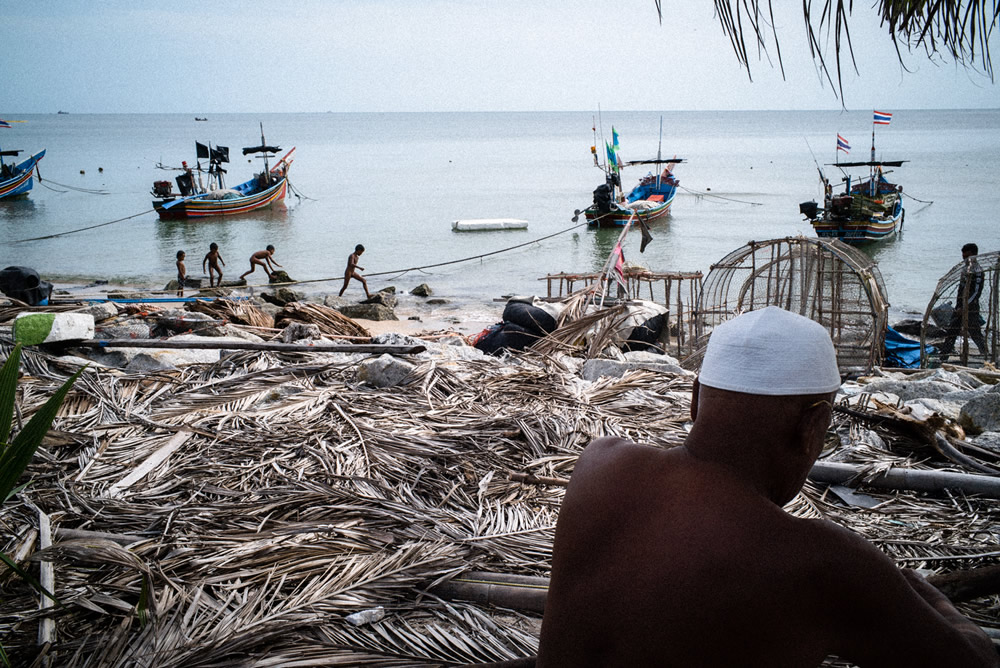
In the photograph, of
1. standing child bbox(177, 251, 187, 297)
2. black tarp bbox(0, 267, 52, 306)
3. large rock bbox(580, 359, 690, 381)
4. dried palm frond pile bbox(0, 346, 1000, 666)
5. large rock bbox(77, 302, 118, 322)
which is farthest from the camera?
standing child bbox(177, 251, 187, 297)

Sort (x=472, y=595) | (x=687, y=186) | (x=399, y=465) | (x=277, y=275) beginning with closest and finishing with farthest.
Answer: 1. (x=472, y=595)
2. (x=399, y=465)
3. (x=277, y=275)
4. (x=687, y=186)

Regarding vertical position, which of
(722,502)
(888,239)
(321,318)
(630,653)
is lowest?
(888,239)

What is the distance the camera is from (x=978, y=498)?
2879 millimetres

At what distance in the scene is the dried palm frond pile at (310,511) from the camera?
2152mm

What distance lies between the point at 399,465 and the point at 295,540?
73cm

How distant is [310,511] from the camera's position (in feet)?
9.30

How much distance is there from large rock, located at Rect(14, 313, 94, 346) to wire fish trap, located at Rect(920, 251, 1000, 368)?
741 centimetres

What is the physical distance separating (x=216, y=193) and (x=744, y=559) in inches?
1188

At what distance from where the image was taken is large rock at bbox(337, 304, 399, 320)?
1277cm

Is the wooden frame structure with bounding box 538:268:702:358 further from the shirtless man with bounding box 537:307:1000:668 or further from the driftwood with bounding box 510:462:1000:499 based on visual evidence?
the shirtless man with bounding box 537:307:1000:668

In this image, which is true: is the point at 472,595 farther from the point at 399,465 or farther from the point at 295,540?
the point at 399,465

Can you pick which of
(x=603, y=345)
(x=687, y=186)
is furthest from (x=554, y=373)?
(x=687, y=186)

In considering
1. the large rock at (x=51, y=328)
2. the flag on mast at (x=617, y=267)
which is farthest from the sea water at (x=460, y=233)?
the large rock at (x=51, y=328)

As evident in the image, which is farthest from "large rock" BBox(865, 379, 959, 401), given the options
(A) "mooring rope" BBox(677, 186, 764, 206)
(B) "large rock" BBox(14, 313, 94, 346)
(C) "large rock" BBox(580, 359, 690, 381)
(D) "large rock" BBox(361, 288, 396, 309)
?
A: (A) "mooring rope" BBox(677, 186, 764, 206)
